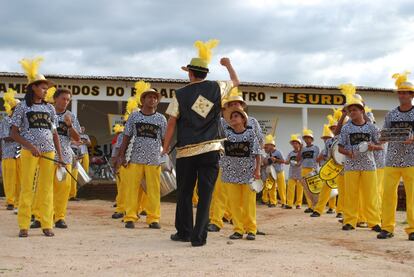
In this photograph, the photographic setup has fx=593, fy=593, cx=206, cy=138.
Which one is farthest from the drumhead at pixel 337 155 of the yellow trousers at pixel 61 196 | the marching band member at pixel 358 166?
the yellow trousers at pixel 61 196

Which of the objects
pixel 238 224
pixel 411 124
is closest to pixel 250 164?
pixel 238 224

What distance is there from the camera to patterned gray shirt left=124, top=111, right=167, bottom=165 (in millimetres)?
9031

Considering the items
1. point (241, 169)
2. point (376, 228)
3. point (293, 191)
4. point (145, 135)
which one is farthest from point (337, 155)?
point (293, 191)

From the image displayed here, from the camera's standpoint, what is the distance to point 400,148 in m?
8.13

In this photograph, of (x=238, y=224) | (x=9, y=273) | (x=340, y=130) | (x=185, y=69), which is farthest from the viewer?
(x=340, y=130)

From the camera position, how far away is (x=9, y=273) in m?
5.08

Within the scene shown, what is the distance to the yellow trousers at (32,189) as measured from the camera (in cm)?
748

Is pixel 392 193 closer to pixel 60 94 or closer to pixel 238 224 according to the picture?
pixel 238 224

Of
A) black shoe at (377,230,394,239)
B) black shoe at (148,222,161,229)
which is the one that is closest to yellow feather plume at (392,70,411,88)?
black shoe at (377,230,394,239)

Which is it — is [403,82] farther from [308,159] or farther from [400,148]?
[308,159]

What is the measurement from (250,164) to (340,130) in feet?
8.38

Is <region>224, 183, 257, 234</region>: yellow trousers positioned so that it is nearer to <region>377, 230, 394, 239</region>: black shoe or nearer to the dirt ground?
the dirt ground

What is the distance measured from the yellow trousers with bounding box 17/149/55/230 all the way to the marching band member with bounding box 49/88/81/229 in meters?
1.01

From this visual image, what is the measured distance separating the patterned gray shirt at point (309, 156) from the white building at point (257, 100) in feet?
25.9
